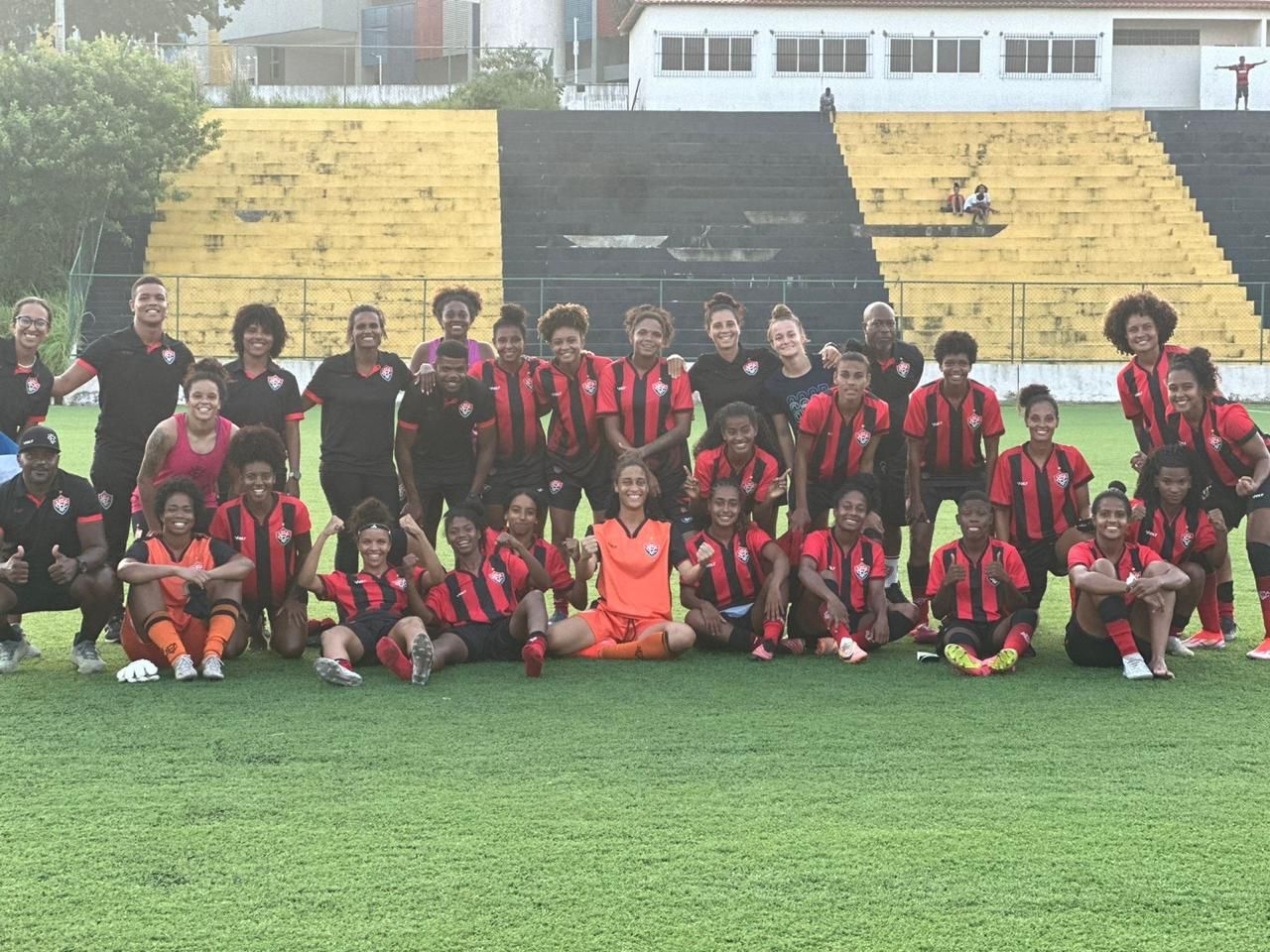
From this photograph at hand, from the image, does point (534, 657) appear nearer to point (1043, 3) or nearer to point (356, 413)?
point (356, 413)

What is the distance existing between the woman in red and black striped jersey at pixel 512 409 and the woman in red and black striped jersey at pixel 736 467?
0.83 metres

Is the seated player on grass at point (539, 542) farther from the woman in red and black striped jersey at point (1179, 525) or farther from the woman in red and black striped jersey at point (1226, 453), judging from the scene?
the woman in red and black striped jersey at point (1226, 453)

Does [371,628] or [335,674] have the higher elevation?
[371,628]

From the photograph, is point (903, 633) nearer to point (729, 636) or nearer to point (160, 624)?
point (729, 636)

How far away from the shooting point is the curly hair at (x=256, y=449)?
6898mm

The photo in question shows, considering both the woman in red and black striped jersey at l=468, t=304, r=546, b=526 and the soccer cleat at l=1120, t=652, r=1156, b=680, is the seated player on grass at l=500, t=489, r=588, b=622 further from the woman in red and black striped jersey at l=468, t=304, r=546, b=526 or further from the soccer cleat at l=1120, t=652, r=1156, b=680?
the soccer cleat at l=1120, t=652, r=1156, b=680

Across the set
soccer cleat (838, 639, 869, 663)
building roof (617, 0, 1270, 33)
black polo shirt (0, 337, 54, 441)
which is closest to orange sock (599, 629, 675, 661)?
soccer cleat (838, 639, 869, 663)

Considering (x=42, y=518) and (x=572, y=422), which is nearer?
(x=42, y=518)

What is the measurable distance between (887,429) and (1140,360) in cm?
122

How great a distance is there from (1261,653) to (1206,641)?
304mm

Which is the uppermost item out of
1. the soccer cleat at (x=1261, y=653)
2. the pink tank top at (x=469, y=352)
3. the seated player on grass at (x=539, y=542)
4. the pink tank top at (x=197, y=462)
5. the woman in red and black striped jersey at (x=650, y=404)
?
the pink tank top at (x=469, y=352)

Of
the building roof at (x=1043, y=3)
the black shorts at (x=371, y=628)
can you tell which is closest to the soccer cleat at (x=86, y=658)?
the black shorts at (x=371, y=628)

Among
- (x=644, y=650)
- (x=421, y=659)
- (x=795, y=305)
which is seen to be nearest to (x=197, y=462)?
(x=421, y=659)

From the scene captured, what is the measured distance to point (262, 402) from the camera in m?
7.36
